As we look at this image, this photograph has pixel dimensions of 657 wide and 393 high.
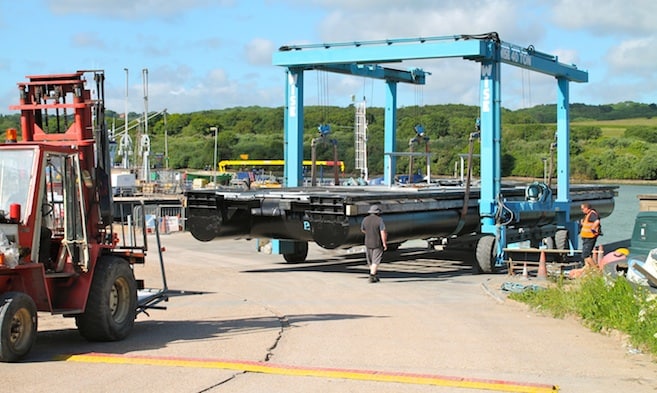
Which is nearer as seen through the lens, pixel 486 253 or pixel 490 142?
pixel 486 253

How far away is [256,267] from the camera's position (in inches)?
890

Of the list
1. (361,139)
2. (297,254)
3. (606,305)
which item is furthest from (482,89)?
(361,139)

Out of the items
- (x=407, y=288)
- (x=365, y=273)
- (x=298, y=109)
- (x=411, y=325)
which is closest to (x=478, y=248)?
(x=365, y=273)

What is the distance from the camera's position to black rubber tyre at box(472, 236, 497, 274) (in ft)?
72.4

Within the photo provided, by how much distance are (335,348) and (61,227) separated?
3.51 metres

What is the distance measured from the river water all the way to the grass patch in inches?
952

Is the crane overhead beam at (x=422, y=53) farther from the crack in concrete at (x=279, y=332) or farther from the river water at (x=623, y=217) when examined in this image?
the river water at (x=623, y=217)

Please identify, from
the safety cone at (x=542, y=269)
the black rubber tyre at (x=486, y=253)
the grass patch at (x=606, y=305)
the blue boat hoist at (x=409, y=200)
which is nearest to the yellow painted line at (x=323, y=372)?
the grass patch at (x=606, y=305)

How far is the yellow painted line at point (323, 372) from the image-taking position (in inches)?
358

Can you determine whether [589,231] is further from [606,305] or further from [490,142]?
[606,305]

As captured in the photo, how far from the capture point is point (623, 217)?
5862 centimetres

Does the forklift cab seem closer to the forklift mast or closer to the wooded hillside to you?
the forklift mast

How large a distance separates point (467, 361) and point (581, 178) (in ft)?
181

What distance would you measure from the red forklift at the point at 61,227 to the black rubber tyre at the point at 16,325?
0.03 ft
